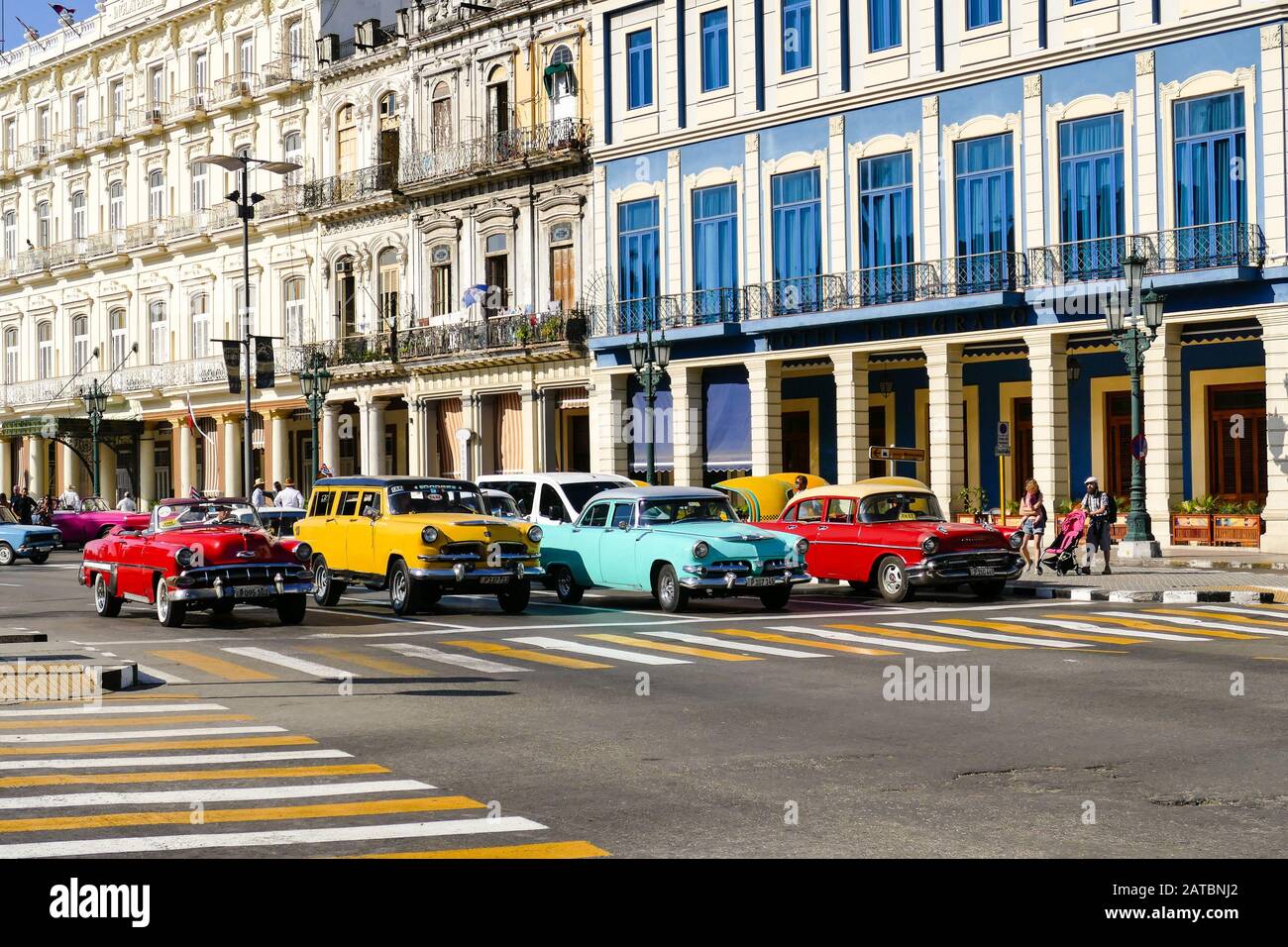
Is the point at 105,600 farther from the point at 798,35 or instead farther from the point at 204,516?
the point at 798,35

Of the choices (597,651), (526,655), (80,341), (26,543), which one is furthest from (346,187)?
(526,655)

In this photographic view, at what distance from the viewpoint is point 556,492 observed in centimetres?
2689

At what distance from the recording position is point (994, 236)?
3594cm

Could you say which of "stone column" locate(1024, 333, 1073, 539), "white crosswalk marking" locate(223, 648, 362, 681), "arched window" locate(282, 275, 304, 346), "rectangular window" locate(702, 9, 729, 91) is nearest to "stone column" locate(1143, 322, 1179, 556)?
"stone column" locate(1024, 333, 1073, 539)

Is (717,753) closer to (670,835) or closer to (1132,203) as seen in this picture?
(670,835)

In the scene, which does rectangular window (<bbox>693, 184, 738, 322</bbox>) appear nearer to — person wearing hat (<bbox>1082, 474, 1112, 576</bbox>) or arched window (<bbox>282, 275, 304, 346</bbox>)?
person wearing hat (<bbox>1082, 474, 1112, 576</bbox>)

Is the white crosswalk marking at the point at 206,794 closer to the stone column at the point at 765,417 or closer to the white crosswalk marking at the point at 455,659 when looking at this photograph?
the white crosswalk marking at the point at 455,659

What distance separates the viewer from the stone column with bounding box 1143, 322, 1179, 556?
108ft

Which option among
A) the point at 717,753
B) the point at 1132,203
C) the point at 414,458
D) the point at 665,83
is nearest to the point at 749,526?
the point at 717,753

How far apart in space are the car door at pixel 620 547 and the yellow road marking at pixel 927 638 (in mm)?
3993

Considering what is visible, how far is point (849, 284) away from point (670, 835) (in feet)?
103

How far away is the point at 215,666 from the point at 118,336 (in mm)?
51803

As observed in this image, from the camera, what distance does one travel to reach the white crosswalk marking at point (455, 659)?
1633 cm
